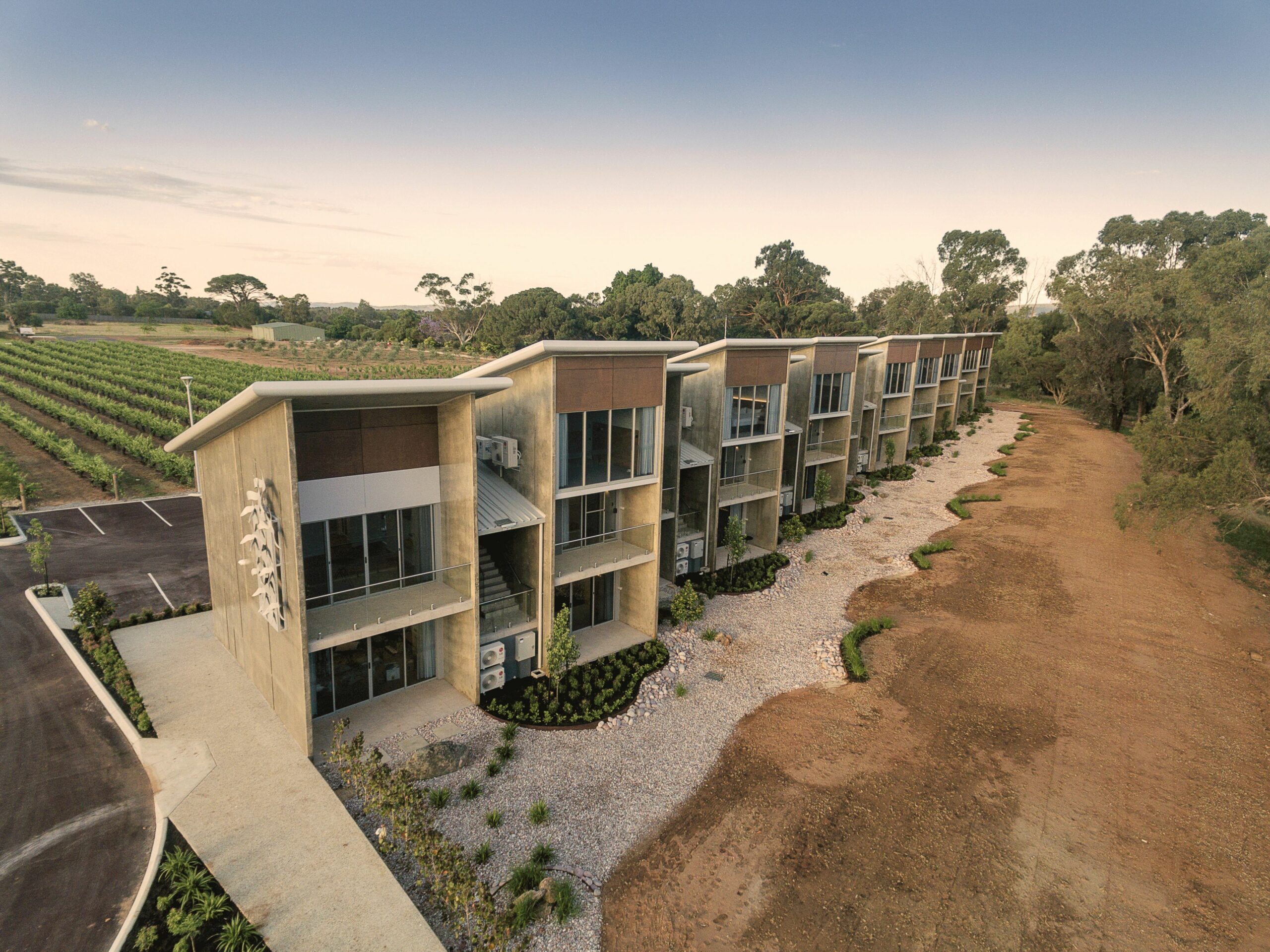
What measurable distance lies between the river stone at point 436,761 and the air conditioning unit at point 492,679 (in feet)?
5.89

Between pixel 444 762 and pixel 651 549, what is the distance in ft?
25.7

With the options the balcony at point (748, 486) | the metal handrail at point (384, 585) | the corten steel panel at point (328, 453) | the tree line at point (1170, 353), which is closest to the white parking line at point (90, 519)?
the metal handrail at point (384, 585)

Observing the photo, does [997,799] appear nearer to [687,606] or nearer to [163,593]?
[687,606]

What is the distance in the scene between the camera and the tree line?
21.6m

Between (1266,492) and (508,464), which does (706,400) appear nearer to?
(508,464)

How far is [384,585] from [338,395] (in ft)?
16.1

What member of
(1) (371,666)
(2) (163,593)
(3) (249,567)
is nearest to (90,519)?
(2) (163,593)

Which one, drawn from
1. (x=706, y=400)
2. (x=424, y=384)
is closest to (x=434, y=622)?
(x=424, y=384)

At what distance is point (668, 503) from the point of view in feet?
70.9

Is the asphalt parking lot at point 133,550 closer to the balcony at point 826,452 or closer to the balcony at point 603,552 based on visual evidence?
the balcony at point 603,552

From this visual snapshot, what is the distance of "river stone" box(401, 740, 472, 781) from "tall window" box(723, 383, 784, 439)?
14233 millimetres

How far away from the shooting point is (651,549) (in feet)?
60.1

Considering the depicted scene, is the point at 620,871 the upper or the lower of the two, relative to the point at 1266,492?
lower

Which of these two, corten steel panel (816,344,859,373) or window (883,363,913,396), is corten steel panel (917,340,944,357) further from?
corten steel panel (816,344,859,373)
